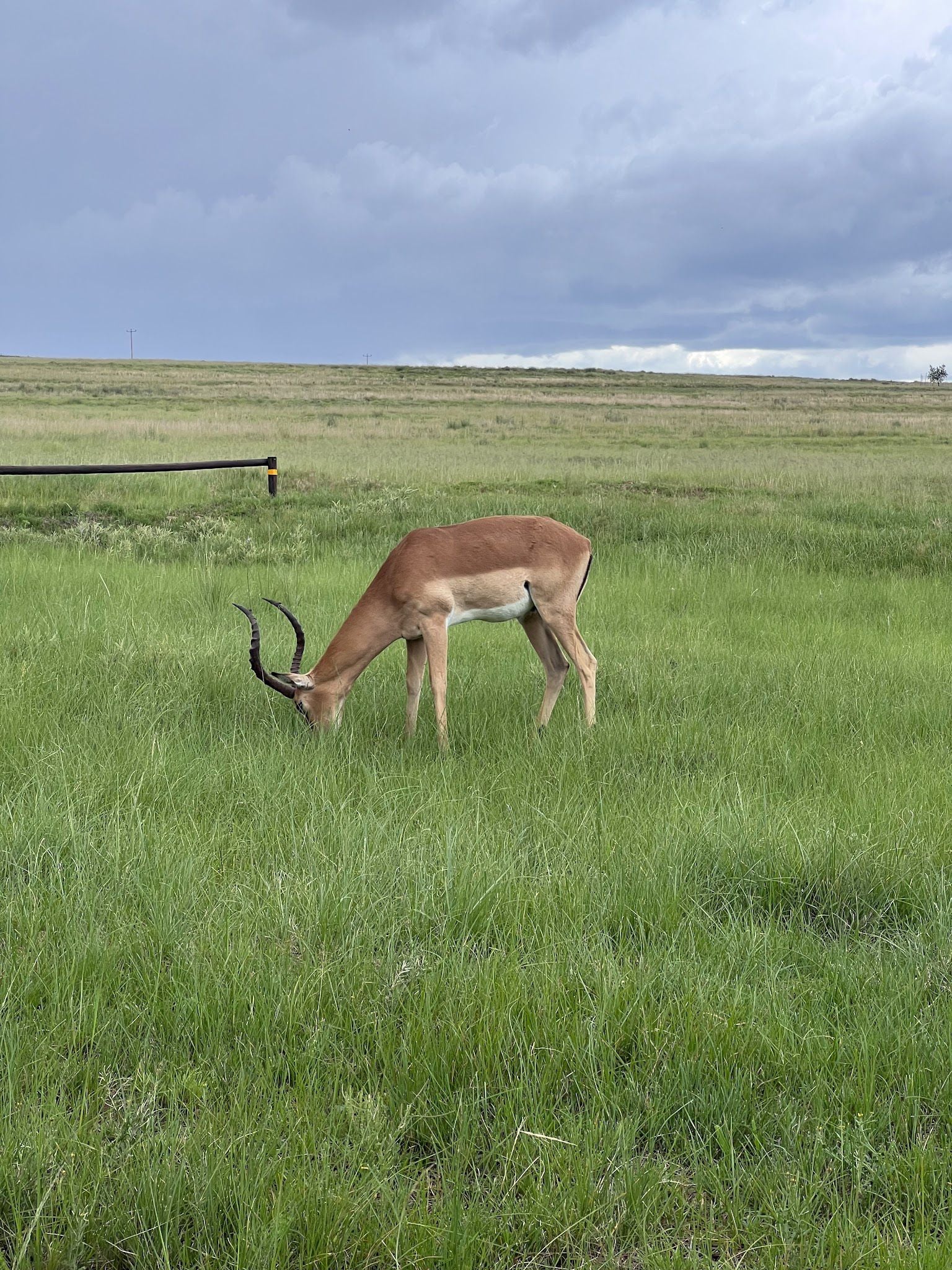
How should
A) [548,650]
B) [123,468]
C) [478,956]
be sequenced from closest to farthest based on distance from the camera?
[478,956] → [548,650] → [123,468]

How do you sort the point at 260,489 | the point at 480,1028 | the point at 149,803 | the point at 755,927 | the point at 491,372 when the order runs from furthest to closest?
the point at 491,372 < the point at 260,489 < the point at 149,803 < the point at 755,927 < the point at 480,1028

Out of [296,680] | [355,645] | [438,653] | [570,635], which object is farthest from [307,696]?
[570,635]

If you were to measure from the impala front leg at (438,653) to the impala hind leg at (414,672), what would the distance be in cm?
39

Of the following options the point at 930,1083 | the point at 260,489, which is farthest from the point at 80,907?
the point at 260,489

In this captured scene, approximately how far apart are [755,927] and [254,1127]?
1997 mm

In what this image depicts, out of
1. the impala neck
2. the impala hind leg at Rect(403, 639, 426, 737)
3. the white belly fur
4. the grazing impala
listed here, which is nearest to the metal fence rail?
the grazing impala

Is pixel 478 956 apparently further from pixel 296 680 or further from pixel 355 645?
pixel 355 645

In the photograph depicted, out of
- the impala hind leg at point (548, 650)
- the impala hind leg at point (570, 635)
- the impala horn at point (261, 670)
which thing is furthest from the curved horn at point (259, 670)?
the impala hind leg at point (548, 650)

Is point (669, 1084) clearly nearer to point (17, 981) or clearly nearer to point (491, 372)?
point (17, 981)

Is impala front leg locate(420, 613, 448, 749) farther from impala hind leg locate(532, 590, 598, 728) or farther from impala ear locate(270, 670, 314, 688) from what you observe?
impala hind leg locate(532, 590, 598, 728)

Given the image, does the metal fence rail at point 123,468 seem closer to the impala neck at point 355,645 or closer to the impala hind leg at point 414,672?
the impala hind leg at point 414,672

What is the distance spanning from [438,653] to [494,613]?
612mm

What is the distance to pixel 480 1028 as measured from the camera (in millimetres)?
3043

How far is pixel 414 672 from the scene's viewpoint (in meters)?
7.27
